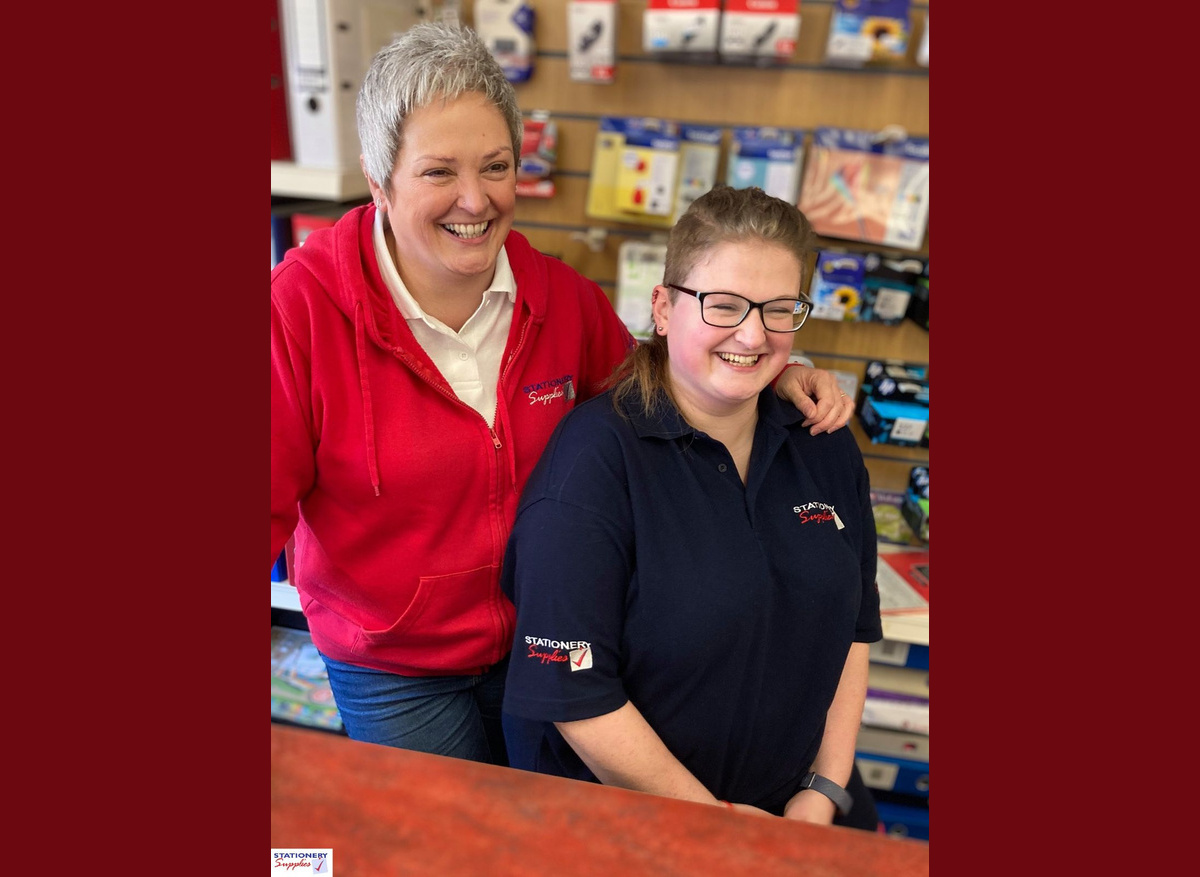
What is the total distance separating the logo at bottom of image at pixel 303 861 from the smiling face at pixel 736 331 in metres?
0.77

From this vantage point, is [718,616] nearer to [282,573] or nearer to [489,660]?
[489,660]

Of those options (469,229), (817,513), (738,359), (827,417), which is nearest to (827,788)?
(817,513)

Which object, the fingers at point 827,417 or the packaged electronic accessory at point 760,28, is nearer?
the fingers at point 827,417

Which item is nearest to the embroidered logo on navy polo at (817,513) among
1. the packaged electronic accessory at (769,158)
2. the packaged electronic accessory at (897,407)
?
the packaged electronic accessory at (897,407)

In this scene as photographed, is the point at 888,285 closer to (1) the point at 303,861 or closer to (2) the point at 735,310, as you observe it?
(2) the point at 735,310

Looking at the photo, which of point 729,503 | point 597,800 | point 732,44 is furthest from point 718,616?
point 732,44

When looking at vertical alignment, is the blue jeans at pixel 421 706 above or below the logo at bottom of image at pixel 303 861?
below

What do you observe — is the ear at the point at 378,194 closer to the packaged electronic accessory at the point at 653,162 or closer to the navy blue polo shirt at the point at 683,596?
the navy blue polo shirt at the point at 683,596

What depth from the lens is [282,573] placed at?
7.04 ft

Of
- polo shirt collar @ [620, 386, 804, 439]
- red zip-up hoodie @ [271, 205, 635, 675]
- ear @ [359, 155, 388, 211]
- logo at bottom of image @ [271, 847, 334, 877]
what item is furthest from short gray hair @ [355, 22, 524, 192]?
logo at bottom of image @ [271, 847, 334, 877]

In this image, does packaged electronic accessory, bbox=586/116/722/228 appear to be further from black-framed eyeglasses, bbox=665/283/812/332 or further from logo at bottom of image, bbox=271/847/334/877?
logo at bottom of image, bbox=271/847/334/877

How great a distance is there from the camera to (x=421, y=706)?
4.66 ft

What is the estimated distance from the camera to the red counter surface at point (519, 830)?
780 millimetres

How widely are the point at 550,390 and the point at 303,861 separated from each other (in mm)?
806
